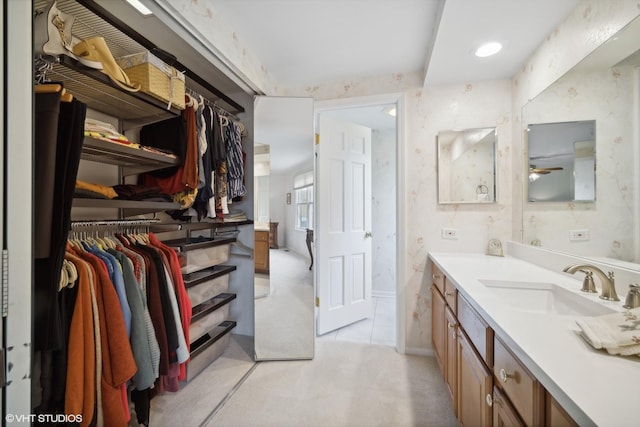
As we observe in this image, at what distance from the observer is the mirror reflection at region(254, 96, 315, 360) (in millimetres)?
2137

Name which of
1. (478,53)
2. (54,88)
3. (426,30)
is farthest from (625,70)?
(54,88)

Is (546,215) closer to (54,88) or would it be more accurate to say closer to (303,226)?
(303,226)

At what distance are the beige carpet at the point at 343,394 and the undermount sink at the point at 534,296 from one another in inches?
31.8

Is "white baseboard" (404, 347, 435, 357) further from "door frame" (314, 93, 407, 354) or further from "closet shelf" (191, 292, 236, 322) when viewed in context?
"closet shelf" (191, 292, 236, 322)

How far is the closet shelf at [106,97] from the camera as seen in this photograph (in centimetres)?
108

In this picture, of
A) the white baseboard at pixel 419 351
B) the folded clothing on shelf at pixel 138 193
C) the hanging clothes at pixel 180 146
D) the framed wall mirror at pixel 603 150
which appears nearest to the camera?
the framed wall mirror at pixel 603 150

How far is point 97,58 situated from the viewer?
116 cm

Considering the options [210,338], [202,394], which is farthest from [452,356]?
[210,338]

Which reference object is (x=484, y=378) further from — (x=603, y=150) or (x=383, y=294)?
(x=383, y=294)

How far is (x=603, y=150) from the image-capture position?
3.96 feet

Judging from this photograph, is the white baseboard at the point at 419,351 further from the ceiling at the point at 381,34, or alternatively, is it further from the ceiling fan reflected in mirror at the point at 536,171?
the ceiling at the point at 381,34

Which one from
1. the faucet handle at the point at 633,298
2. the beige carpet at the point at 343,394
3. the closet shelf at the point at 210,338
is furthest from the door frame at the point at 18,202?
the faucet handle at the point at 633,298

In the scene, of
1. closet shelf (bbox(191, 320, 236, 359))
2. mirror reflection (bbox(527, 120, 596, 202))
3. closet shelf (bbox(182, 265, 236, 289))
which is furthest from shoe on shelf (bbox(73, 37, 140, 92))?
mirror reflection (bbox(527, 120, 596, 202))

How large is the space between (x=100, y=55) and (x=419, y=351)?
9.18 feet
